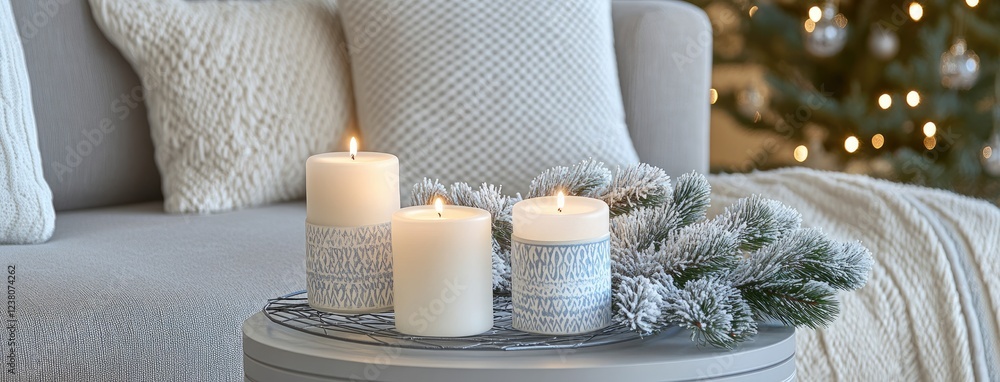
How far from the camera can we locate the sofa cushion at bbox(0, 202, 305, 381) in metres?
1.04

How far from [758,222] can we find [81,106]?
1.08 meters

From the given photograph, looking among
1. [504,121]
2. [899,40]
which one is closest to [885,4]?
[899,40]

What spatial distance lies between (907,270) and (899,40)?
1.59 meters

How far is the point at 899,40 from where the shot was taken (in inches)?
106

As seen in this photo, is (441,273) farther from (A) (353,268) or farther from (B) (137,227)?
(B) (137,227)

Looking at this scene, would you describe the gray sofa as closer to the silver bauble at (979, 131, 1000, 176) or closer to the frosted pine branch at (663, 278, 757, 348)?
the frosted pine branch at (663, 278, 757, 348)

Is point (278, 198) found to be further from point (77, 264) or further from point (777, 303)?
point (777, 303)

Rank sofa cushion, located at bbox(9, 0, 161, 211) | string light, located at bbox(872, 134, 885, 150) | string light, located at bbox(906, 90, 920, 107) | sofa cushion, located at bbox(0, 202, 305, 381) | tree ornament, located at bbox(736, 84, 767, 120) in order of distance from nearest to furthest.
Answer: sofa cushion, located at bbox(0, 202, 305, 381), sofa cushion, located at bbox(9, 0, 161, 211), string light, located at bbox(906, 90, 920, 107), string light, located at bbox(872, 134, 885, 150), tree ornament, located at bbox(736, 84, 767, 120)

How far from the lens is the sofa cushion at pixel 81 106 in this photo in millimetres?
1472

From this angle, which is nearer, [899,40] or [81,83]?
[81,83]

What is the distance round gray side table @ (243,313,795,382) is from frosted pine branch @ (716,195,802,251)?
80 millimetres

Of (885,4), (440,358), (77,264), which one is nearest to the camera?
(440,358)

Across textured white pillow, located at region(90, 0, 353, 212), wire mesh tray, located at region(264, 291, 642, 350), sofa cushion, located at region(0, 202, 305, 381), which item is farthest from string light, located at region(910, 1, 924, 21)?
wire mesh tray, located at region(264, 291, 642, 350)

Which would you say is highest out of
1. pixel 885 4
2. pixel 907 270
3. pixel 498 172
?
pixel 885 4
